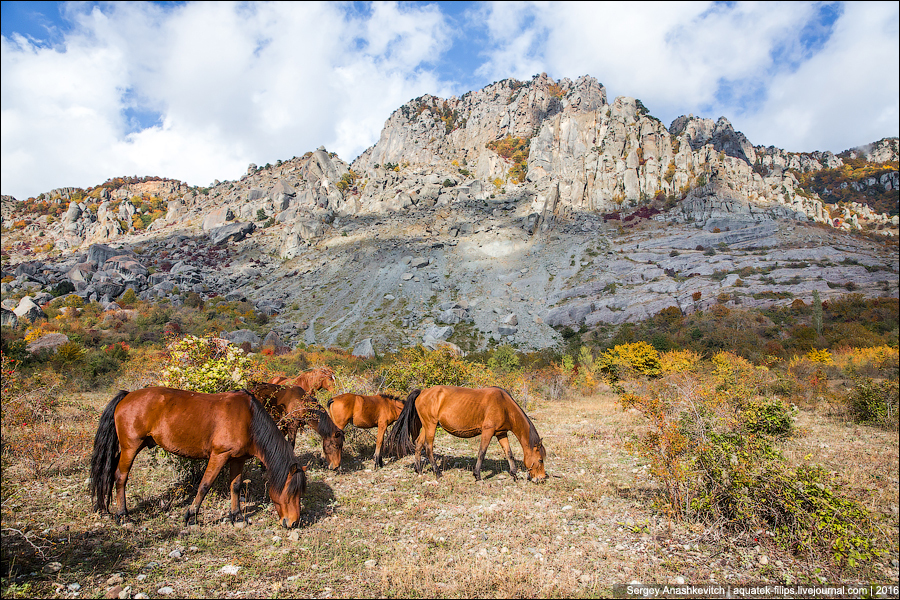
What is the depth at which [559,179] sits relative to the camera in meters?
82.9

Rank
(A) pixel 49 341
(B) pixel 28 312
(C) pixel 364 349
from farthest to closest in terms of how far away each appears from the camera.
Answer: (B) pixel 28 312 < (C) pixel 364 349 < (A) pixel 49 341

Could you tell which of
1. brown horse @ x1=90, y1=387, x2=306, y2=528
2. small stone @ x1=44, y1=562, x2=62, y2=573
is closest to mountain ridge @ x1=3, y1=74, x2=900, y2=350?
brown horse @ x1=90, y1=387, x2=306, y2=528

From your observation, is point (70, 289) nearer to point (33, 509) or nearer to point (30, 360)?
point (30, 360)

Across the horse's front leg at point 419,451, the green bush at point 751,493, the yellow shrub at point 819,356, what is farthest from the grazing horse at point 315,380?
the yellow shrub at point 819,356

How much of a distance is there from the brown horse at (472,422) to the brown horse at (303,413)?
4.68 ft

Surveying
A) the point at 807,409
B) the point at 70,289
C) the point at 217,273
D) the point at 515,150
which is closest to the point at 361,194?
the point at 217,273

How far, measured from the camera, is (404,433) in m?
9.01

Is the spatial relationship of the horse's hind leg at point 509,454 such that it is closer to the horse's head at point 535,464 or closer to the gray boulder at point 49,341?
the horse's head at point 535,464

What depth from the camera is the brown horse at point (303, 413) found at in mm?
7840

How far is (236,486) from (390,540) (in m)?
2.38

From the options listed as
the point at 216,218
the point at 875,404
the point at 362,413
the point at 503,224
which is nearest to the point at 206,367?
the point at 362,413

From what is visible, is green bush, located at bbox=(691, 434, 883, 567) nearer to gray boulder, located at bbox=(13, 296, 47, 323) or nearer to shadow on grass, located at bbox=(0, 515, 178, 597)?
shadow on grass, located at bbox=(0, 515, 178, 597)

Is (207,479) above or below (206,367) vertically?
below

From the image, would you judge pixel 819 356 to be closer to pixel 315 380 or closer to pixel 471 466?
pixel 471 466
